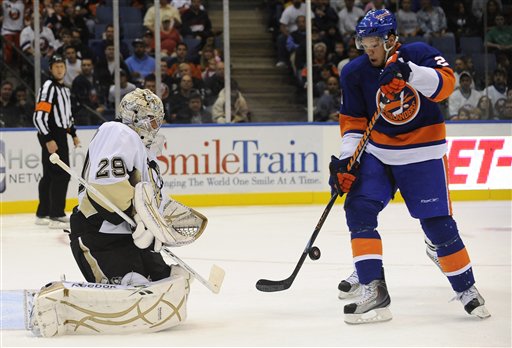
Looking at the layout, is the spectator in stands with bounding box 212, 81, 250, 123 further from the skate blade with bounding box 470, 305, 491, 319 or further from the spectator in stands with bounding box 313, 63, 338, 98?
the skate blade with bounding box 470, 305, 491, 319

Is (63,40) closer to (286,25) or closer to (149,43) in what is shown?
(149,43)

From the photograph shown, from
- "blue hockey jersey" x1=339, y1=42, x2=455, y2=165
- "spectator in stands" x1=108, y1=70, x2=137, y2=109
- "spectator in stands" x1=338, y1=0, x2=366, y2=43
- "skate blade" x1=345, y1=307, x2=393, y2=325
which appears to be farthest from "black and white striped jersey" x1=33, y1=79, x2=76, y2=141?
"skate blade" x1=345, y1=307, x2=393, y2=325

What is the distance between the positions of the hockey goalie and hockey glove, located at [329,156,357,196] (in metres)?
0.58

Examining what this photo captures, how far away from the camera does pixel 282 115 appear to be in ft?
29.5

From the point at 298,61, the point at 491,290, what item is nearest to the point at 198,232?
the point at 491,290

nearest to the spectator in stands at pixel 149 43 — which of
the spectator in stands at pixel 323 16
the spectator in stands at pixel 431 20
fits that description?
the spectator in stands at pixel 323 16

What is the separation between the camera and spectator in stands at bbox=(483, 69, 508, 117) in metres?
9.10

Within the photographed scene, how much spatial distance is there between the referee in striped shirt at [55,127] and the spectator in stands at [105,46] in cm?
153

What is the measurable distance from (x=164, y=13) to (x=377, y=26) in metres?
5.41

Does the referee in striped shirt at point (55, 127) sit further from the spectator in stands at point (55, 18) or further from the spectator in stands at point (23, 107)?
the spectator in stands at point (55, 18)

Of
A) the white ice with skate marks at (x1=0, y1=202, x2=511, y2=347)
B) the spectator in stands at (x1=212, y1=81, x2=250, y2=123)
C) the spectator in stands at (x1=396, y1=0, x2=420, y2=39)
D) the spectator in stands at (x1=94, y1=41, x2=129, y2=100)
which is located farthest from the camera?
the spectator in stands at (x1=396, y1=0, x2=420, y2=39)

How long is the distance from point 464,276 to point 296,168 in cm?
480

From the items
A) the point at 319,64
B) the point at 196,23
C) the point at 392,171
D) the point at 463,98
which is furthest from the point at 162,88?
the point at 392,171

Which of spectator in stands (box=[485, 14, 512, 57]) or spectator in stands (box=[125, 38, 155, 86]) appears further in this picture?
spectator in stands (box=[485, 14, 512, 57])
